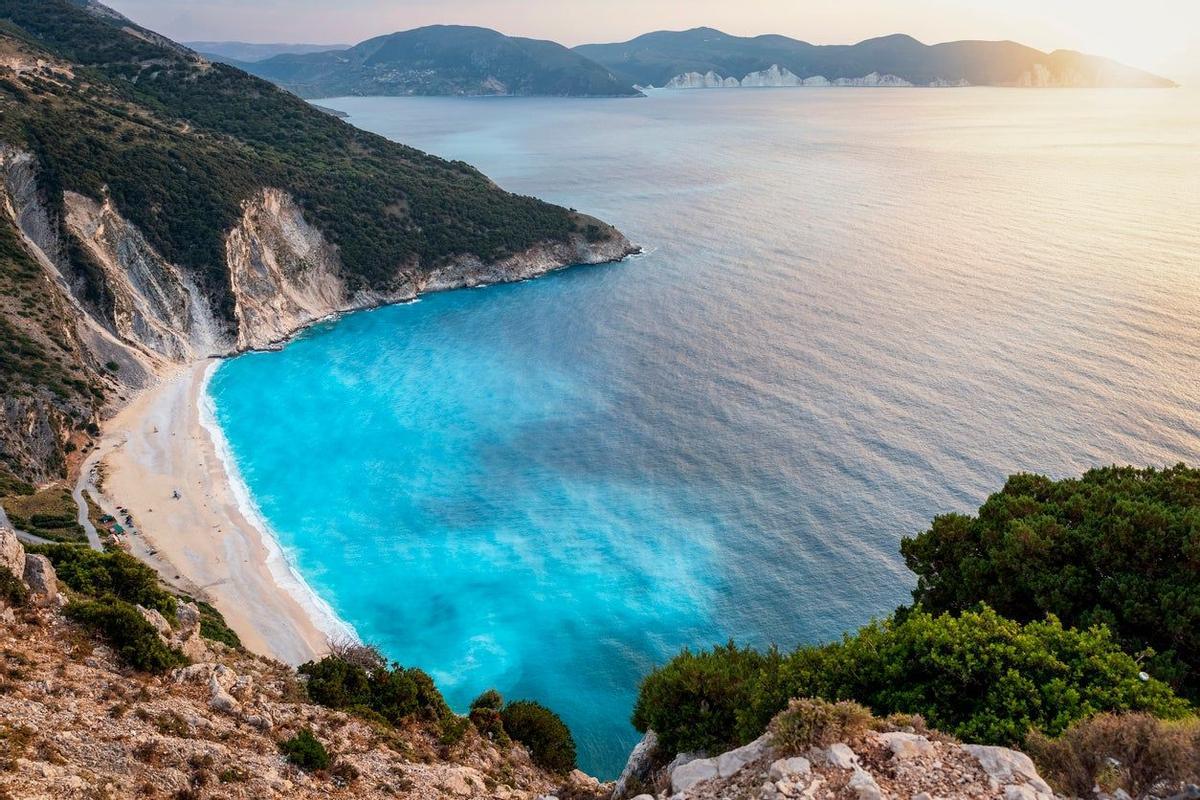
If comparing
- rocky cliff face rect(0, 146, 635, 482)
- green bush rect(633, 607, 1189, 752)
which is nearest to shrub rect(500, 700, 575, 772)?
green bush rect(633, 607, 1189, 752)

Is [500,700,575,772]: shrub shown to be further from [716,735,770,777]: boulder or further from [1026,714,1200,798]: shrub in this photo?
[1026,714,1200,798]: shrub

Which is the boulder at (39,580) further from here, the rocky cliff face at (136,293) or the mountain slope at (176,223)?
the rocky cliff face at (136,293)

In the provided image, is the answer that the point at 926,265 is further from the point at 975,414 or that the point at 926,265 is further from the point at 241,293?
the point at 241,293

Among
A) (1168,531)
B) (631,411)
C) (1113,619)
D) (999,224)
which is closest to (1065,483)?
(1168,531)

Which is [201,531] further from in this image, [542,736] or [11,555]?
[542,736]

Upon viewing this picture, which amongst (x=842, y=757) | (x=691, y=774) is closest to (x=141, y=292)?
(x=691, y=774)
